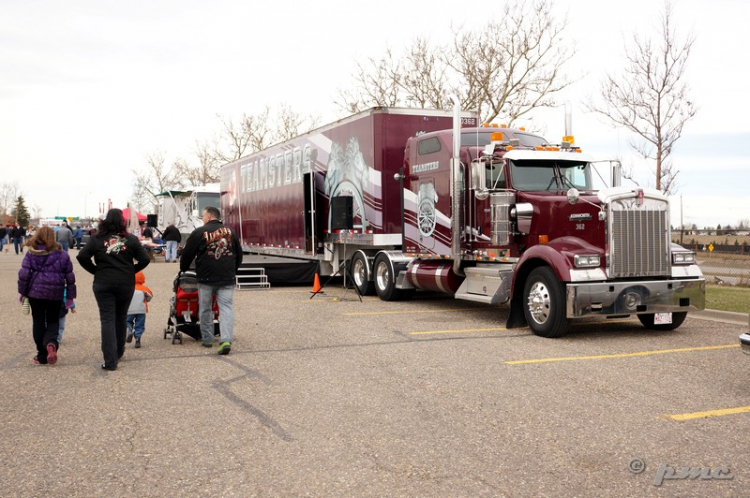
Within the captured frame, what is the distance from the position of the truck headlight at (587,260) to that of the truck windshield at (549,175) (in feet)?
5.93

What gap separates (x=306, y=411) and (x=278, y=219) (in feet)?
45.0

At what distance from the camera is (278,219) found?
1939 centimetres

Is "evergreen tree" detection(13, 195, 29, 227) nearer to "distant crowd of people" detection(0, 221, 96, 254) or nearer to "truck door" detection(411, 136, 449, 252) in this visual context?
"distant crowd of people" detection(0, 221, 96, 254)

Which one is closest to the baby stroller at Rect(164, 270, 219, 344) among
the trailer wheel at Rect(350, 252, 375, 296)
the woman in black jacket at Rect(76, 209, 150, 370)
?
the woman in black jacket at Rect(76, 209, 150, 370)

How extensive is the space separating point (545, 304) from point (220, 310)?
4301 mm

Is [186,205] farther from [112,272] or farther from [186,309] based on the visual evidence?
[112,272]

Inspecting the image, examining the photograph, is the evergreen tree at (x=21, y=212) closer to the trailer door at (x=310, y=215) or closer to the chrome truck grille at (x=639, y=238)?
the trailer door at (x=310, y=215)

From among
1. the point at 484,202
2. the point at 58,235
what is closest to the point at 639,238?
the point at 484,202

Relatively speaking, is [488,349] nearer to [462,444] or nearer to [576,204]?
[576,204]

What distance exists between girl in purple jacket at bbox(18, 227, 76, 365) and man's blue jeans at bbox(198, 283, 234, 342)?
5.11ft

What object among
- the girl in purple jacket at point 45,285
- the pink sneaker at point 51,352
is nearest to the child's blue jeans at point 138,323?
the girl in purple jacket at point 45,285

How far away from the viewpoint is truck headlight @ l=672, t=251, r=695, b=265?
1026 cm

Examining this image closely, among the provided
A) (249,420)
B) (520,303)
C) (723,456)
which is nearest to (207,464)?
(249,420)

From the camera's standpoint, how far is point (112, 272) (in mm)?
7781
